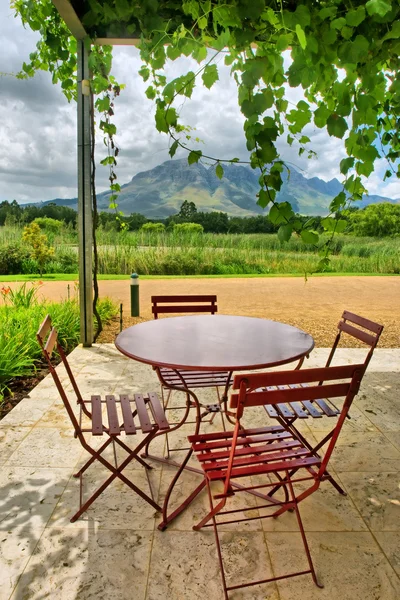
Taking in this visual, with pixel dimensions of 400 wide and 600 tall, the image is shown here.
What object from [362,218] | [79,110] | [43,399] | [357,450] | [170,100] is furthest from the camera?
[362,218]

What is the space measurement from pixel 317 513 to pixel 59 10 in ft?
12.8

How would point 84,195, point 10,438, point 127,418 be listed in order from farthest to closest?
point 84,195, point 10,438, point 127,418

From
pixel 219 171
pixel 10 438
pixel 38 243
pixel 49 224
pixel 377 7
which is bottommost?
pixel 10 438

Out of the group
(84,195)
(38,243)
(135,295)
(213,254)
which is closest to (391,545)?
(84,195)

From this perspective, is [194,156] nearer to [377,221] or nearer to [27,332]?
[27,332]

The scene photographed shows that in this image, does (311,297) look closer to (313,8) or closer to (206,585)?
(313,8)

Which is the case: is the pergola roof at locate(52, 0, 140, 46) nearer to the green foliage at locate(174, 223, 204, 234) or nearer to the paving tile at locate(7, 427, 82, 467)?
the paving tile at locate(7, 427, 82, 467)

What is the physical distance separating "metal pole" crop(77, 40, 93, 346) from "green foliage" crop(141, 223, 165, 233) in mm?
3601

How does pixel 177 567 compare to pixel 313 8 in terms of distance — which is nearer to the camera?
pixel 177 567

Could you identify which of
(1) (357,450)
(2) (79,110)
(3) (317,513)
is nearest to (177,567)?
(3) (317,513)

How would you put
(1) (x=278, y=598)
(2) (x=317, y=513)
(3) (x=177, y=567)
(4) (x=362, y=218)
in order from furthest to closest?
(4) (x=362, y=218)
(2) (x=317, y=513)
(3) (x=177, y=567)
(1) (x=278, y=598)

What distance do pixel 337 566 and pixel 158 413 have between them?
0.98 m

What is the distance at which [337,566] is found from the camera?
170 centimetres

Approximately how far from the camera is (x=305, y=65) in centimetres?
172
